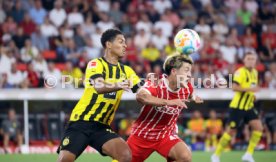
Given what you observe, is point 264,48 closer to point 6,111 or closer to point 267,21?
point 267,21

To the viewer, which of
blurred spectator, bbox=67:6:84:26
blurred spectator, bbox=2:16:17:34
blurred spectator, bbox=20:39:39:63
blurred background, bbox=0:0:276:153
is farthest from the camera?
blurred spectator, bbox=67:6:84:26

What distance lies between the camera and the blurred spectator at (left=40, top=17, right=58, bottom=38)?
65.5ft

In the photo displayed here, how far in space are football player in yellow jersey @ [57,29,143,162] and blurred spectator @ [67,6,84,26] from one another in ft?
35.9

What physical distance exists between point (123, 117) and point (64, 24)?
3449mm

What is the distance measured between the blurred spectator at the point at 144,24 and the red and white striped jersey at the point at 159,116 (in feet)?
36.1

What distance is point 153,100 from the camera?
9.12 metres

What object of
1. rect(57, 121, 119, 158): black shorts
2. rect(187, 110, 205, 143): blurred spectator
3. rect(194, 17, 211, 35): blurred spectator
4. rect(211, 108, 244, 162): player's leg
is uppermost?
rect(194, 17, 211, 35): blurred spectator

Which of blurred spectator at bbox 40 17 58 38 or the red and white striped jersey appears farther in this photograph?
blurred spectator at bbox 40 17 58 38

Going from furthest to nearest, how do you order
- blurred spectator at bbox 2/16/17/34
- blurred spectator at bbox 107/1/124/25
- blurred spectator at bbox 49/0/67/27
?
blurred spectator at bbox 107/1/124/25, blurred spectator at bbox 49/0/67/27, blurred spectator at bbox 2/16/17/34

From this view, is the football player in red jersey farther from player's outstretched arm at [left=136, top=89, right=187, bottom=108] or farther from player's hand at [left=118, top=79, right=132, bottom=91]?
player's hand at [left=118, top=79, right=132, bottom=91]

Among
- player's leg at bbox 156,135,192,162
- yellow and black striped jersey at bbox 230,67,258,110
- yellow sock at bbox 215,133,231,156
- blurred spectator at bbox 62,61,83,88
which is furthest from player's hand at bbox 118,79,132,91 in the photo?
blurred spectator at bbox 62,61,83,88

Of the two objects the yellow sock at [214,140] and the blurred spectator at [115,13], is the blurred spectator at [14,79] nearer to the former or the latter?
the blurred spectator at [115,13]

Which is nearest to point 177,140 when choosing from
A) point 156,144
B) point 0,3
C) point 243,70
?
point 156,144

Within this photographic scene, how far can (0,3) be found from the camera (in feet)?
68.1
